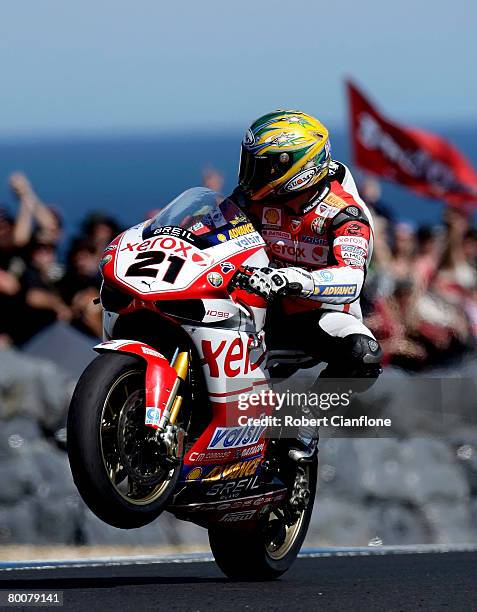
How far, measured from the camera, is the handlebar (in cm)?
641

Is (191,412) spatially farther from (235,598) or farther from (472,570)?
(472,570)

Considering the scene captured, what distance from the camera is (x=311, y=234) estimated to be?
701 cm

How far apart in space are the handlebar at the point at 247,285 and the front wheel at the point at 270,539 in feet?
3.74

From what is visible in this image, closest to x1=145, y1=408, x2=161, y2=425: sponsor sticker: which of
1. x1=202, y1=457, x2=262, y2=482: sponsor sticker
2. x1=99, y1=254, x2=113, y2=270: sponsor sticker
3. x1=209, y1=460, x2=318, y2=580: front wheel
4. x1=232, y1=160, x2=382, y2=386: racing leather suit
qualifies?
x1=202, y1=457, x2=262, y2=482: sponsor sticker

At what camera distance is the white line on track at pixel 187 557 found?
8.02 m

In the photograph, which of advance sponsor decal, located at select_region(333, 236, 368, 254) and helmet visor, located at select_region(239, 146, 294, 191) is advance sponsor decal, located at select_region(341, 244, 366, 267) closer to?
advance sponsor decal, located at select_region(333, 236, 368, 254)

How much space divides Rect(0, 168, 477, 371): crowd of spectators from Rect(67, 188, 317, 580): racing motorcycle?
2.82 m

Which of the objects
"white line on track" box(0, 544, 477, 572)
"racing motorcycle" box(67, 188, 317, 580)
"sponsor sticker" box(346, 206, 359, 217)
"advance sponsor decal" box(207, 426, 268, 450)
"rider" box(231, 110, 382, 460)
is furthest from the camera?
"white line on track" box(0, 544, 477, 572)

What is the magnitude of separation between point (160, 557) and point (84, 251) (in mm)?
2504

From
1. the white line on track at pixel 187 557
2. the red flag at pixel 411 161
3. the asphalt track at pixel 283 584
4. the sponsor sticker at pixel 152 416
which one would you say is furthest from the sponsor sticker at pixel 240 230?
the red flag at pixel 411 161

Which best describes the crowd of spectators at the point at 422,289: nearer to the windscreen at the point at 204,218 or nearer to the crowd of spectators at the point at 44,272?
the crowd of spectators at the point at 44,272

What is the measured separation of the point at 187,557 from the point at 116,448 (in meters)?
2.62

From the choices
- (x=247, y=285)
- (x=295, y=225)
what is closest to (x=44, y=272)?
(x=295, y=225)

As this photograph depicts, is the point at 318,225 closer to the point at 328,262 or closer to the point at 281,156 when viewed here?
the point at 328,262
